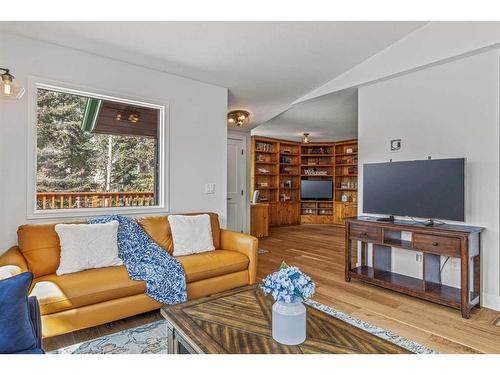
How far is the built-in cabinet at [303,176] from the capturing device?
26.5 ft

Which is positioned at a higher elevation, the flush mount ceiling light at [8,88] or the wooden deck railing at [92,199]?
the flush mount ceiling light at [8,88]

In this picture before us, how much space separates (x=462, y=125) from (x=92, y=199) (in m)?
3.91

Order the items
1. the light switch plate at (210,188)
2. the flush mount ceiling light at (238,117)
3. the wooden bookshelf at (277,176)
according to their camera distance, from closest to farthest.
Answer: the light switch plate at (210,188), the flush mount ceiling light at (238,117), the wooden bookshelf at (277,176)

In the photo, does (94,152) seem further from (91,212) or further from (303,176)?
(303,176)

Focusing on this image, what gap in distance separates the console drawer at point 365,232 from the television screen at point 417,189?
0.93 ft

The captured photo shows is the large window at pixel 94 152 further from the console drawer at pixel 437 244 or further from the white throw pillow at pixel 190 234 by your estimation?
the console drawer at pixel 437 244

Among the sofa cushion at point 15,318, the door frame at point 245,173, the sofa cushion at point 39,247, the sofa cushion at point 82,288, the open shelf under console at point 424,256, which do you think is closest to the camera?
the sofa cushion at point 15,318

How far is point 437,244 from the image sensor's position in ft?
9.16

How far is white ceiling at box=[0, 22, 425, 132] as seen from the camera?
2639 millimetres

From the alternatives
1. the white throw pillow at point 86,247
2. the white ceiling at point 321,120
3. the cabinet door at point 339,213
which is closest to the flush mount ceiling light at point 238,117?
the white ceiling at point 321,120

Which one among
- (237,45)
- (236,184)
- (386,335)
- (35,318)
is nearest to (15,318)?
(35,318)

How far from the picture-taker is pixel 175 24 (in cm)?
261

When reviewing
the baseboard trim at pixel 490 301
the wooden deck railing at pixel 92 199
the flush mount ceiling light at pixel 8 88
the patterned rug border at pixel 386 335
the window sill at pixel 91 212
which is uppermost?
the flush mount ceiling light at pixel 8 88

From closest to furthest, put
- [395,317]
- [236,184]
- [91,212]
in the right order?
[395,317] → [91,212] → [236,184]
